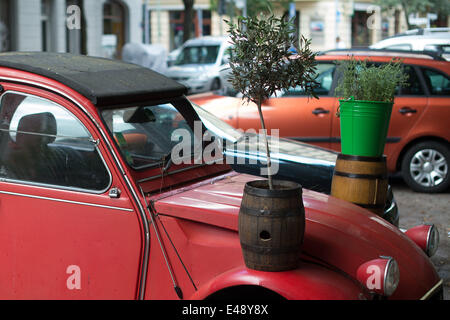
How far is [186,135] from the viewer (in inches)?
164

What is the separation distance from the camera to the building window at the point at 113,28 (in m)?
31.0

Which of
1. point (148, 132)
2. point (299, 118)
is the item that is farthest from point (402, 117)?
point (148, 132)

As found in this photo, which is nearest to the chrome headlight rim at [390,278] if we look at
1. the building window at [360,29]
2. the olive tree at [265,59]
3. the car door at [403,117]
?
the olive tree at [265,59]

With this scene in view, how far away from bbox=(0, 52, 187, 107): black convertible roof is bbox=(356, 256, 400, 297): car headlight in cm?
162

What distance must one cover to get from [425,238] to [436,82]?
524 cm

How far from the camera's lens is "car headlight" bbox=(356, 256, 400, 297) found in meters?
3.18

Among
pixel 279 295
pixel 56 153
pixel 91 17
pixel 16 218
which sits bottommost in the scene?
pixel 279 295

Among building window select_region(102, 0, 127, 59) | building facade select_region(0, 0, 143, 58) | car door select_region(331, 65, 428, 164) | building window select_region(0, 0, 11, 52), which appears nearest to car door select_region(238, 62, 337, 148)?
car door select_region(331, 65, 428, 164)

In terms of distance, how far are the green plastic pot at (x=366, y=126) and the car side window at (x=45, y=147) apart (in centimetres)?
222
